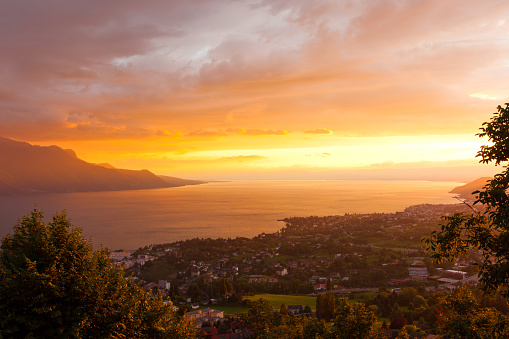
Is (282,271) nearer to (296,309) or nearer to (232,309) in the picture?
(232,309)

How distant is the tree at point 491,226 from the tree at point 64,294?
9301 mm

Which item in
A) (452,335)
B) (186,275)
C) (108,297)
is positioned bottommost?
(186,275)

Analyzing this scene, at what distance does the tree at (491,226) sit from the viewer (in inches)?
250

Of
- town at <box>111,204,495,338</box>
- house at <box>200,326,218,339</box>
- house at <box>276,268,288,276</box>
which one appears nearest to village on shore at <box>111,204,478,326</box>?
house at <box>276,268,288,276</box>

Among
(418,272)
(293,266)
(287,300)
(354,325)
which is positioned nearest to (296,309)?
(287,300)

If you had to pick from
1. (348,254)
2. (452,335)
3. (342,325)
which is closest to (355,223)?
(348,254)

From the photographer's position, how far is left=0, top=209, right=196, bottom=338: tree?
932cm

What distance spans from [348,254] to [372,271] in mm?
13778

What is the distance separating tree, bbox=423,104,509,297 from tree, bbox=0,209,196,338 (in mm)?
9301

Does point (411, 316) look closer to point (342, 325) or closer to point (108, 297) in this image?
point (342, 325)

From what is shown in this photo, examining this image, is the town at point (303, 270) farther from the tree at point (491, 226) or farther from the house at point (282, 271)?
the tree at point (491, 226)

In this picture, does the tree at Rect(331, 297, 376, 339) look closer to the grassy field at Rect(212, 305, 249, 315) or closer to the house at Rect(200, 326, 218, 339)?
the house at Rect(200, 326, 218, 339)

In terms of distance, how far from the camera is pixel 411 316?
1500 inches

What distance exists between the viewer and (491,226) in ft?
22.5
